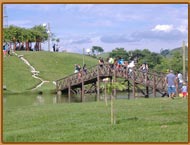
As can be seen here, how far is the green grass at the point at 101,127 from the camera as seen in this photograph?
12406 mm

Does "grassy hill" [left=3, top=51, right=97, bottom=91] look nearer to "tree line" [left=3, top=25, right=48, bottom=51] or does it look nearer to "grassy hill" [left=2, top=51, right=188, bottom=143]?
"tree line" [left=3, top=25, right=48, bottom=51]

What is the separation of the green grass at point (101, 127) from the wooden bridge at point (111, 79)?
13848mm

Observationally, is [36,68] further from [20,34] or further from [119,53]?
[119,53]

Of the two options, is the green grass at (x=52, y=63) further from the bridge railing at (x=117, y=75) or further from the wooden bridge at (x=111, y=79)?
the bridge railing at (x=117, y=75)

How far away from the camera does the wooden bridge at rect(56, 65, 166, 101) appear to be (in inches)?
1455

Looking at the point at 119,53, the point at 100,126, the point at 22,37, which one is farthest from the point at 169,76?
the point at 119,53

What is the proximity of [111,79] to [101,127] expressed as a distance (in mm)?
26480

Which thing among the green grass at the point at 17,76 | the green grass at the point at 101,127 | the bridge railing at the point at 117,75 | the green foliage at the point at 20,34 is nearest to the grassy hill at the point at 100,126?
the green grass at the point at 101,127

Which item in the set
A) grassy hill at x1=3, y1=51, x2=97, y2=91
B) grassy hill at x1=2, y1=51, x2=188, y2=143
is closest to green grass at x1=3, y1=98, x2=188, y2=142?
grassy hill at x1=2, y1=51, x2=188, y2=143

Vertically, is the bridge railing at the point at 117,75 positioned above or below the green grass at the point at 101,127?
above

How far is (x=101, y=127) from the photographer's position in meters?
14.0

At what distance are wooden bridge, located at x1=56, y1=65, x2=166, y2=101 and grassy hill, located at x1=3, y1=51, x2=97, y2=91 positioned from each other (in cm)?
760

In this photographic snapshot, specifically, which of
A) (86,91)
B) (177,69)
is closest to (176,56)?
(177,69)

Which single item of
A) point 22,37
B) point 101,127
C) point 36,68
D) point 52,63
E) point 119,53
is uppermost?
point 22,37
